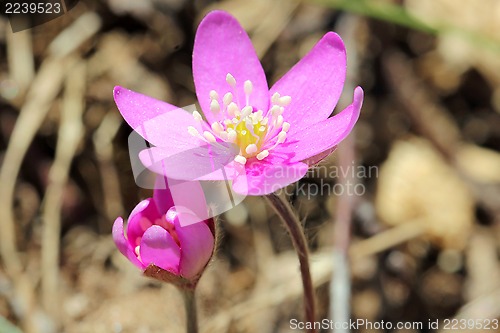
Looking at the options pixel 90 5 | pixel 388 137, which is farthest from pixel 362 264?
pixel 90 5

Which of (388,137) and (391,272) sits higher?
(388,137)

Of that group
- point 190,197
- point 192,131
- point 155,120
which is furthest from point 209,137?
point 190,197

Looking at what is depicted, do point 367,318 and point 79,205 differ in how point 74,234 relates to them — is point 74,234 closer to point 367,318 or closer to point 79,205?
point 79,205

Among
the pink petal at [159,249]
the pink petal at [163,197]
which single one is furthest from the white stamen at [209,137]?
the pink petal at [159,249]

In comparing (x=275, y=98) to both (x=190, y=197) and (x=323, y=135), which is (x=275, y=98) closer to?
(x=323, y=135)

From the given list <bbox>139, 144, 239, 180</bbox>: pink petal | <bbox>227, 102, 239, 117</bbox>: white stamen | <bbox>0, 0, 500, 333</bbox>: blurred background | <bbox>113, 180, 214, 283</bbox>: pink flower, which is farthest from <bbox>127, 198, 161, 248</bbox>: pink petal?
<bbox>0, 0, 500, 333</bbox>: blurred background

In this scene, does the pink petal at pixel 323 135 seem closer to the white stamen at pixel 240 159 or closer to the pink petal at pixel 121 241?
the white stamen at pixel 240 159
